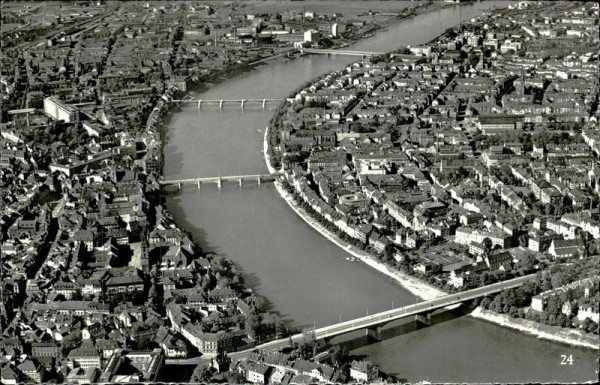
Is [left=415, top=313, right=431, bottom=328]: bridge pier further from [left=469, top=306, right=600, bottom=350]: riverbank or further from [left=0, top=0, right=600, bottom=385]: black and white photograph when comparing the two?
[left=469, top=306, right=600, bottom=350]: riverbank

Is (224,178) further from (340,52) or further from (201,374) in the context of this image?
(340,52)

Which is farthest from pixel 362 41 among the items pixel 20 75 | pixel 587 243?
pixel 587 243

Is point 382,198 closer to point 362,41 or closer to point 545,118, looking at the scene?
point 545,118

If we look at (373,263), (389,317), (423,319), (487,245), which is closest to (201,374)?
(389,317)

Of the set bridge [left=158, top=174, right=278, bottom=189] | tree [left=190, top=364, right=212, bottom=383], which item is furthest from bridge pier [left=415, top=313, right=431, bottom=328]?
bridge [left=158, top=174, right=278, bottom=189]

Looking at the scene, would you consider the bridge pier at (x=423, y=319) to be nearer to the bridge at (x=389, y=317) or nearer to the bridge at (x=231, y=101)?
the bridge at (x=389, y=317)
